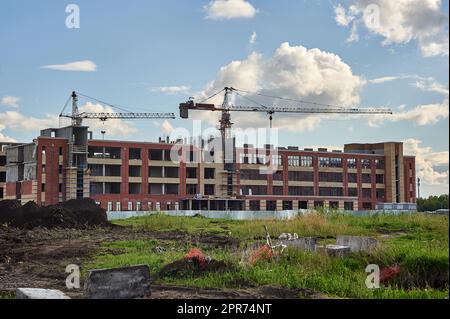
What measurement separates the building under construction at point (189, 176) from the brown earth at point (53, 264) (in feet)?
161

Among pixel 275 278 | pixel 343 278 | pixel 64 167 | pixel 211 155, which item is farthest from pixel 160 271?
pixel 211 155

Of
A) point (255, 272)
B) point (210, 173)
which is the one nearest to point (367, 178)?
point (210, 173)

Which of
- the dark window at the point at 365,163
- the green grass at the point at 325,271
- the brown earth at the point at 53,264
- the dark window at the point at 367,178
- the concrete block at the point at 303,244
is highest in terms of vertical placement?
the dark window at the point at 365,163

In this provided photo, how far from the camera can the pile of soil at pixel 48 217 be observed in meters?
37.1

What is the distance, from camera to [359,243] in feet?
57.5

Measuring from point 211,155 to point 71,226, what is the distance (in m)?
55.9

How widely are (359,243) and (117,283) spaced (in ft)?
29.5

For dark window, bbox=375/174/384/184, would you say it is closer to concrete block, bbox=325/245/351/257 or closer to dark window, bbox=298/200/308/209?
dark window, bbox=298/200/308/209

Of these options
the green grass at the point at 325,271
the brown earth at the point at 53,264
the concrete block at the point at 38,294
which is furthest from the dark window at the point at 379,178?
the concrete block at the point at 38,294

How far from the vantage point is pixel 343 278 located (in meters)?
13.2

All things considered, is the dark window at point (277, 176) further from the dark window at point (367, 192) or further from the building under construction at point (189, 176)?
the dark window at point (367, 192)

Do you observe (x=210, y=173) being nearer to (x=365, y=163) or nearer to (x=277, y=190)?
(x=277, y=190)
